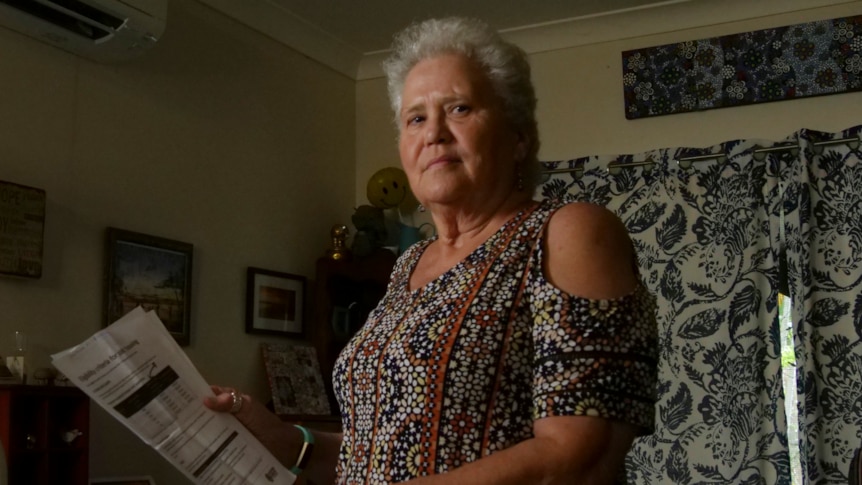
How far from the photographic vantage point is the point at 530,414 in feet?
3.38

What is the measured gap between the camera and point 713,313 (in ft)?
10.7

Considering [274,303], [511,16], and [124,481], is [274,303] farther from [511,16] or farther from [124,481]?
[511,16]

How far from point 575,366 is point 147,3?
210 centimetres

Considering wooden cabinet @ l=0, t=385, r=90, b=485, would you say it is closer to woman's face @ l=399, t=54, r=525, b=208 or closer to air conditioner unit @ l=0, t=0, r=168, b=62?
air conditioner unit @ l=0, t=0, r=168, b=62

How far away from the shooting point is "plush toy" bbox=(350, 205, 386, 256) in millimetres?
3600

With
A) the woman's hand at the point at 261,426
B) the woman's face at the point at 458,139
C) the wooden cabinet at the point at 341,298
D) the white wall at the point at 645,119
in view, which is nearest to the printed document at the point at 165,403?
the woman's hand at the point at 261,426

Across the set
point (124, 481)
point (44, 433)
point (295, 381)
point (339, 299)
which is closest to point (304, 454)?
point (44, 433)

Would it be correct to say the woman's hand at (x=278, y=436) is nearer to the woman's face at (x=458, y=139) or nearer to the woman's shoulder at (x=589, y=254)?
the woman's face at (x=458, y=139)

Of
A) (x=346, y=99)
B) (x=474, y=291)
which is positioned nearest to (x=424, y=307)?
(x=474, y=291)

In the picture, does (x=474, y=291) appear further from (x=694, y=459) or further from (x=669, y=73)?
(x=669, y=73)

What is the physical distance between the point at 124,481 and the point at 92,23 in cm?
128

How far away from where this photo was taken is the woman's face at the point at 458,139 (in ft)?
3.97

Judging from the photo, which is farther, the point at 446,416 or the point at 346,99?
the point at 346,99

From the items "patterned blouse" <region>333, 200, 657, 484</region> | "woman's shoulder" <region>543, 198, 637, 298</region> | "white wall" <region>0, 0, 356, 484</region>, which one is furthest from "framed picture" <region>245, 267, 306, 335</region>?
"woman's shoulder" <region>543, 198, 637, 298</region>
